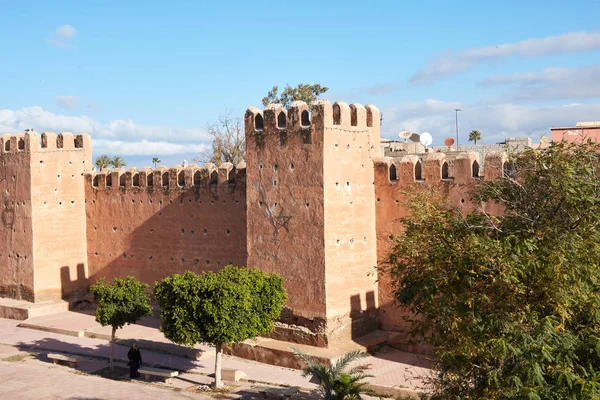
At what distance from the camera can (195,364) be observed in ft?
53.4

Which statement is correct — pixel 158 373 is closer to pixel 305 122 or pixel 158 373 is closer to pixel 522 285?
pixel 305 122

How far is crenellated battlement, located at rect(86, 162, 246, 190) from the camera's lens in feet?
60.2

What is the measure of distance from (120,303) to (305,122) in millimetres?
5774

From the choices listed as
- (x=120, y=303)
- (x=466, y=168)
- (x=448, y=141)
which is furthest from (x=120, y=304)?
(x=448, y=141)

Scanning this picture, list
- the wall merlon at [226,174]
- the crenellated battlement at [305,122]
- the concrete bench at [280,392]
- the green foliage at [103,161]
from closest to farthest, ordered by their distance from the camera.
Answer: the concrete bench at [280,392]
the crenellated battlement at [305,122]
the wall merlon at [226,174]
the green foliage at [103,161]

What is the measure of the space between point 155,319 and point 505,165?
10.8m

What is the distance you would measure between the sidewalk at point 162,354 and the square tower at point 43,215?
3.92ft

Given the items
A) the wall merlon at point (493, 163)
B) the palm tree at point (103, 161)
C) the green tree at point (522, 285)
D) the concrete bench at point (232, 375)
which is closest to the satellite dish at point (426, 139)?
the wall merlon at point (493, 163)

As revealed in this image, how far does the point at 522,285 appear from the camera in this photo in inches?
322

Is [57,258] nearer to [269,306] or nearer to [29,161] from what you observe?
[29,161]

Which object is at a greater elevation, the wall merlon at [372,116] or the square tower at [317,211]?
the wall merlon at [372,116]

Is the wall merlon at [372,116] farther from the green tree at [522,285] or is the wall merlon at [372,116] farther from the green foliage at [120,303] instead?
the green tree at [522,285]

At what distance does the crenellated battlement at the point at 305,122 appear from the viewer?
50.6ft

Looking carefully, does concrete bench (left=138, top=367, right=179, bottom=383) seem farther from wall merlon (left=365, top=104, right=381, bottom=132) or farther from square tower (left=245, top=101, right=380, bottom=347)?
wall merlon (left=365, top=104, right=381, bottom=132)
